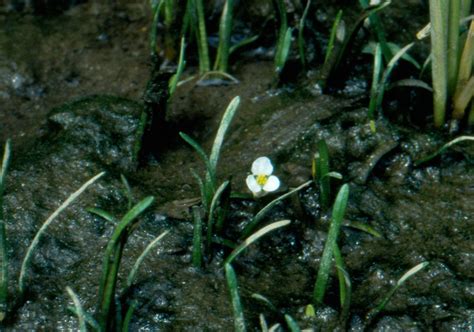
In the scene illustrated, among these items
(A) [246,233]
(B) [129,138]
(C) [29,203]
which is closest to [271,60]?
(B) [129,138]

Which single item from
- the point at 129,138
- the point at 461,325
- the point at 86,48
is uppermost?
the point at 86,48

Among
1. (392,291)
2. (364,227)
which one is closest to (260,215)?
(364,227)

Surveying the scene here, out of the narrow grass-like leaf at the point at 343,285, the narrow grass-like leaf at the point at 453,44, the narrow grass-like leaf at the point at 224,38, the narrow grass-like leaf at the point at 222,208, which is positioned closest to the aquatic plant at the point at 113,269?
the narrow grass-like leaf at the point at 222,208

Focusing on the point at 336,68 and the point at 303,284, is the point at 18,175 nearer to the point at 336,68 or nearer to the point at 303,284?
the point at 303,284

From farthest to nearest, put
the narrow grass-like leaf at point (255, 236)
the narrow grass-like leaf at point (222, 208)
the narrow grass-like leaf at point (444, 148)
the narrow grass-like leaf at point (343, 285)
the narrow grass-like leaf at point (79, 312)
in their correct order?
the narrow grass-like leaf at point (444, 148), the narrow grass-like leaf at point (222, 208), the narrow grass-like leaf at point (255, 236), the narrow grass-like leaf at point (343, 285), the narrow grass-like leaf at point (79, 312)

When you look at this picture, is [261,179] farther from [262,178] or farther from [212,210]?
[212,210]

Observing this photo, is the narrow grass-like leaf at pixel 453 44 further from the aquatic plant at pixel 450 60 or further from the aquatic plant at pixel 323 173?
the aquatic plant at pixel 323 173

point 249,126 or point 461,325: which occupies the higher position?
point 249,126
